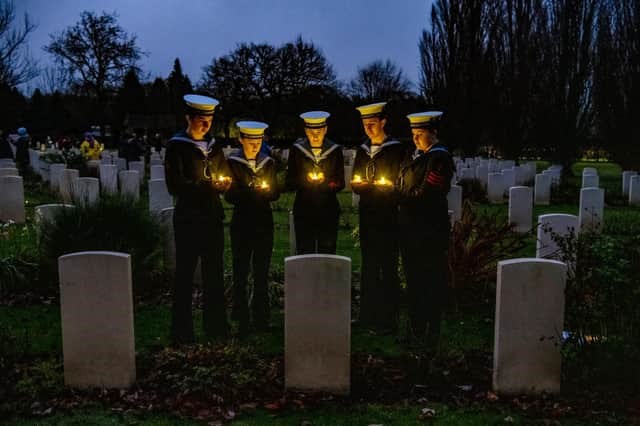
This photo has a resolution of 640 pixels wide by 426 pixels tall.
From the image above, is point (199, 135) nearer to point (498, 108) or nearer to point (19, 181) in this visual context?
point (19, 181)

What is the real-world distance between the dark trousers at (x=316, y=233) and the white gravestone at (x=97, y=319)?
1998 millimetres

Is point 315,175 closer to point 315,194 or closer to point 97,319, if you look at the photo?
point 315,194

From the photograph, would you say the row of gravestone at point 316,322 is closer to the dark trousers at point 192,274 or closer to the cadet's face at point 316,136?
the dark trousers at point 192,274

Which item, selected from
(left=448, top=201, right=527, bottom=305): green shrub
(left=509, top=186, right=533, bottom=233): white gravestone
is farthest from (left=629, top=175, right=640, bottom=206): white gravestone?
(left=448, top=201, right=527, bottom=305): green shrub

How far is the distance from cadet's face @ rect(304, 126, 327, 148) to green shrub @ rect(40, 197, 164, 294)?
2762 mm

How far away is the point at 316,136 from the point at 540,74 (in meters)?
24.1

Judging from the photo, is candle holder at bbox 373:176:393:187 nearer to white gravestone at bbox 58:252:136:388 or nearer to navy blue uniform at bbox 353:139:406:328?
navy blue uniform at bbox 353:139:406:328

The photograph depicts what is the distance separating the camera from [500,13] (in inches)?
1128

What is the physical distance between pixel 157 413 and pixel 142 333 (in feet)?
6.53

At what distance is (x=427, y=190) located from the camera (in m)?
5.47

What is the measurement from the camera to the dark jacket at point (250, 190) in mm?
5992

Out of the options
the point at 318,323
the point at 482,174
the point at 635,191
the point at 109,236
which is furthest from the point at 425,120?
the point at 482,174

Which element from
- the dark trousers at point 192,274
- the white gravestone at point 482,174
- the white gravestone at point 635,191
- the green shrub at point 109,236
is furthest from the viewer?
the white gravestone at point 482,174

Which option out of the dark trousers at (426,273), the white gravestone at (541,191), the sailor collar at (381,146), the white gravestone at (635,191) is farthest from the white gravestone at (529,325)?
the white gravestone at (635,191)
